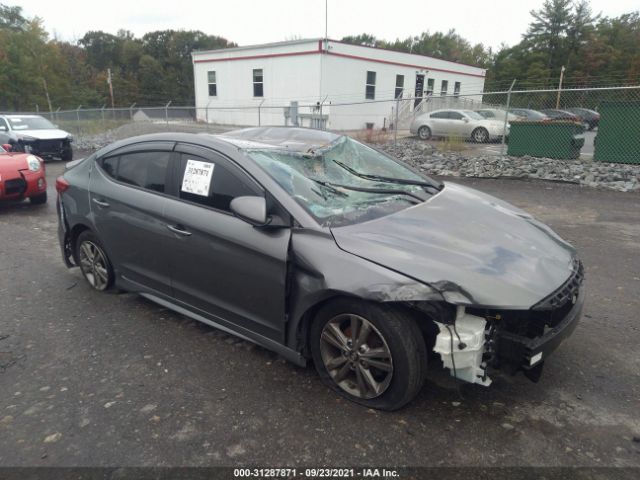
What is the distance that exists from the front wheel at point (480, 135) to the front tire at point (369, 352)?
1533cm

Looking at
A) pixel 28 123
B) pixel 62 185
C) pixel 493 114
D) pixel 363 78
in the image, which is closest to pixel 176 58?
pixel 363 78

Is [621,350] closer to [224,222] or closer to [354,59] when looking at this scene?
[224,222]

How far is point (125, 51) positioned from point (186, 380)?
75.2 meters

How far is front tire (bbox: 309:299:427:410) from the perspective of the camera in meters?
2.39

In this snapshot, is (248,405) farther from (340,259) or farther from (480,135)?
(480,135)

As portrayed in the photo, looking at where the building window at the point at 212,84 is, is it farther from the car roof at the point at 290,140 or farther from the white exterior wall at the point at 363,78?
the car roof at the point at 290,140

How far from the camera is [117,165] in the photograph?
394 cm

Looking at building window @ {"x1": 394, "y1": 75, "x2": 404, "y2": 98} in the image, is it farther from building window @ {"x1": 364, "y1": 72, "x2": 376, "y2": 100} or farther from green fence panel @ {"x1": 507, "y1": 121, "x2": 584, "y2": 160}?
green fence panel @ {"x1": 507, "y1": 121, "x2": 584, "y2": 160}

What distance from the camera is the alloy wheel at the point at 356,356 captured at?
249cm

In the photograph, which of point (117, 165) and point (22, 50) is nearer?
point (117, 165)

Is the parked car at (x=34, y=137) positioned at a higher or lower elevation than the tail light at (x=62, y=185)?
lower

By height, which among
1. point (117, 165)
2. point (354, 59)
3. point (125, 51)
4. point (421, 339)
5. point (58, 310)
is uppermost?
point (125, 51)

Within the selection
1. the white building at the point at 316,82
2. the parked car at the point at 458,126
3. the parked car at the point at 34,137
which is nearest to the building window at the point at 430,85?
the white building at the point at 316,82

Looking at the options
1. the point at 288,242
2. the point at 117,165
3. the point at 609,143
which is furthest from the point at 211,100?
the point at 288,242
